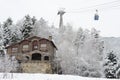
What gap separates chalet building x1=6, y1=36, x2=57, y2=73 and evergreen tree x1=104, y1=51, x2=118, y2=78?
9.99 m

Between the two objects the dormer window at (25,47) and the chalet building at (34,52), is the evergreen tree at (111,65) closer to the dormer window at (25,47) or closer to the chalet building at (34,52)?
the chalet building at (34,52)

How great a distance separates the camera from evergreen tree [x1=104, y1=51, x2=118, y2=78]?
54.6m

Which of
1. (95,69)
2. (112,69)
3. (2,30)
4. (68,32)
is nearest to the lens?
(112,69)

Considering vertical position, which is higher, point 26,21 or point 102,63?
point 26,21

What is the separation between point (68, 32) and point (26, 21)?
10.6 meters

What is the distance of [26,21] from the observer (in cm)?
7212

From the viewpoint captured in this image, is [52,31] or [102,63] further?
[52,31]

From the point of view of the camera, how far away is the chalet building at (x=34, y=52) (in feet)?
189

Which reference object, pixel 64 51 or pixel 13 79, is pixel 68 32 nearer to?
pixel 64 51

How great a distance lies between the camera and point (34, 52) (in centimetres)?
6112

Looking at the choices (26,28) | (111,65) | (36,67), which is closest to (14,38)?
(26,28)

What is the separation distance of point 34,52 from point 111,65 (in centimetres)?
1493

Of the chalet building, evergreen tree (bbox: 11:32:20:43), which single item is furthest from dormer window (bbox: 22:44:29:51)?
evergreen tree (bbox: 11:32:20:43)

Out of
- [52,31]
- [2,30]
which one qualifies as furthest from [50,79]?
[52,31]
